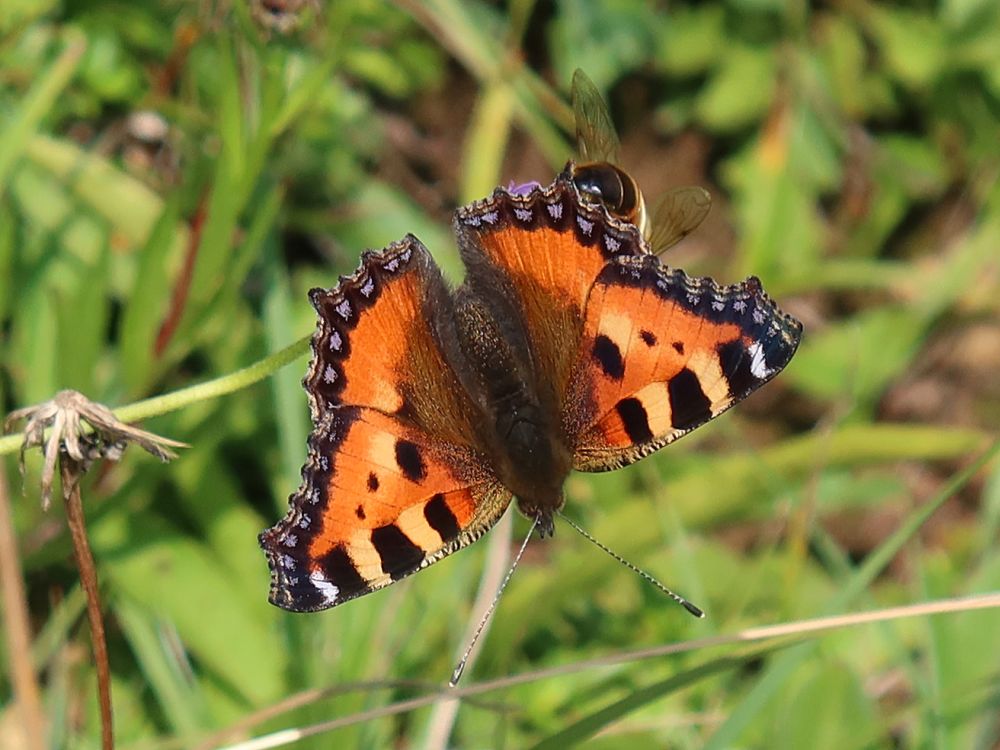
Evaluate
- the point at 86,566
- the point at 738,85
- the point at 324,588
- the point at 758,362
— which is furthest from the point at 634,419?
the point at 738,85

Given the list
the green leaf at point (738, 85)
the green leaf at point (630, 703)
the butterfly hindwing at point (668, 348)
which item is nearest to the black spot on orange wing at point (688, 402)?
the butterfly hindwing at point (668, 348)

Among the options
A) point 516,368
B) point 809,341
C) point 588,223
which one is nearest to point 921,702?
point 516,368

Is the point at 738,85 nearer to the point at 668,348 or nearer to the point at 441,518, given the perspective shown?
the point at 668,348

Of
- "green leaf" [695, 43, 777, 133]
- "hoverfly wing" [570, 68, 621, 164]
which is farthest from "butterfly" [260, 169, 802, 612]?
"green leaf" [695, 43, 777, 133]

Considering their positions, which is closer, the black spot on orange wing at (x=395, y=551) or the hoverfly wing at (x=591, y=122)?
the black spot on orange wing at (x=395, y=551)

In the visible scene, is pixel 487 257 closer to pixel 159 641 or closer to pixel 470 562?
pixel 470 562

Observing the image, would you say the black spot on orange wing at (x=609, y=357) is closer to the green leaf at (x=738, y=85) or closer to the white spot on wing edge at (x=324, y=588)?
the white spot on wing edge at (x=324, y=588)
